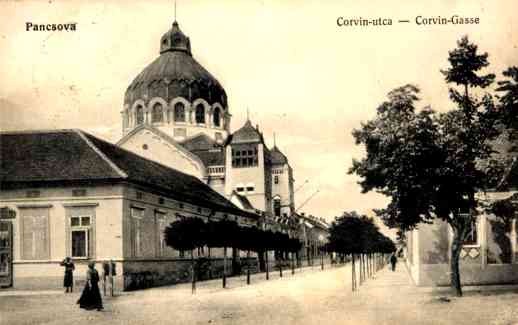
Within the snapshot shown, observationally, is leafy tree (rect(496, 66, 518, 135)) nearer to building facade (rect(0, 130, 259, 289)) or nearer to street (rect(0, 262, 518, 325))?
street (rect(0, 262, 518, 325))

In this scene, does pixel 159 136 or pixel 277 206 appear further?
pixel 277 206

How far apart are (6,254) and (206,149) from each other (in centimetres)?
3879

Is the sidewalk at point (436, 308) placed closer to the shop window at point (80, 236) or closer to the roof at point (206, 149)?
the shop window at point (80, 236)

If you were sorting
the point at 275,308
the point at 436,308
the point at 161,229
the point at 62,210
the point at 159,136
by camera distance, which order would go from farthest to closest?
the point at 159,136 → the point at 161,229 → the point at 62,210 → the point at 275,308 → the point at 436,308

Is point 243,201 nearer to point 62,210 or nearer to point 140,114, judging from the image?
point 140,114

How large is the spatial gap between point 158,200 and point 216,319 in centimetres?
1606

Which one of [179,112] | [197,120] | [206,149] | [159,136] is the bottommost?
[206,149]

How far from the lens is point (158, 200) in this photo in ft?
112

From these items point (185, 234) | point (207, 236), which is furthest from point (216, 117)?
point (185, 234)

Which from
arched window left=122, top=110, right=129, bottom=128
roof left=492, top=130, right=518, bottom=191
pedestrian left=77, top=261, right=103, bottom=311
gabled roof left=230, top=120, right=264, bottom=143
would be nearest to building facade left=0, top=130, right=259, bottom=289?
pedestrian left=77, top=261, right=103, bottom=311

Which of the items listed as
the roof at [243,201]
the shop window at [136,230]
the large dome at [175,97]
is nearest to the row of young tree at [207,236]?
the shop window at [136,230]

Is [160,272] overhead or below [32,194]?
below

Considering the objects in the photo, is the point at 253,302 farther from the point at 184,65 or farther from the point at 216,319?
the point at 184,65

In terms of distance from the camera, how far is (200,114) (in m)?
69.2
